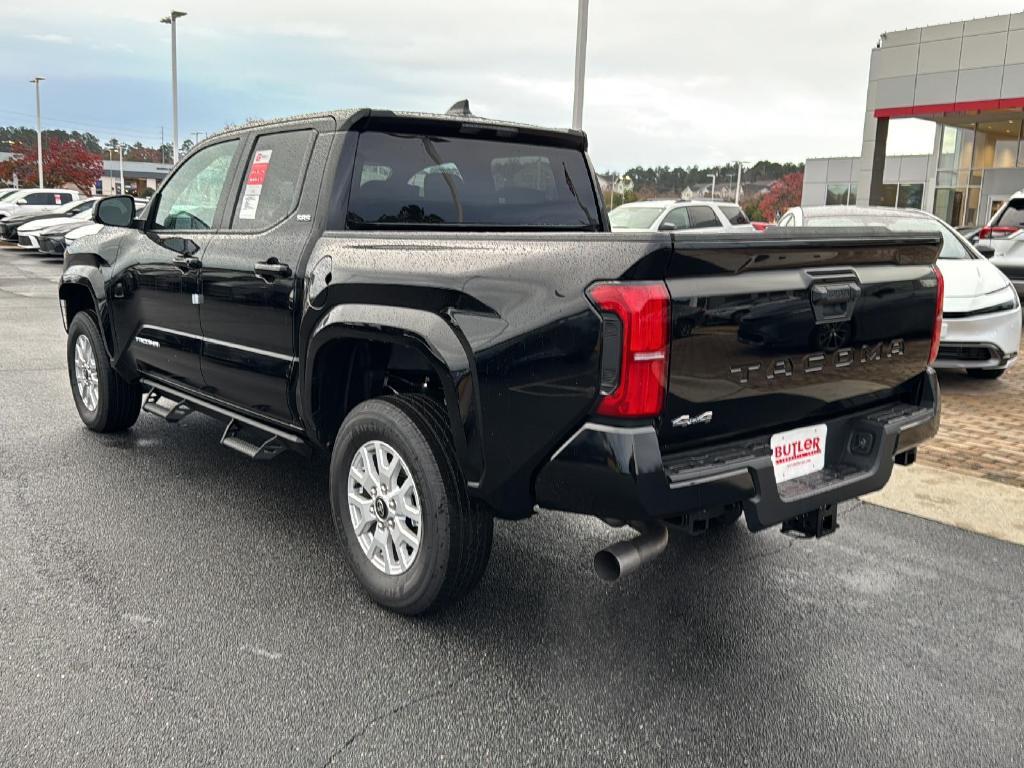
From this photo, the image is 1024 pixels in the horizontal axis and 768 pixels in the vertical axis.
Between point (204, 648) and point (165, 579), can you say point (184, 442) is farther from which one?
point (204, 648)

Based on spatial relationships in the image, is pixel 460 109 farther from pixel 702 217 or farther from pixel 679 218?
pixel 702 217

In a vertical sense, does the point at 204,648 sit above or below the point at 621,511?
below

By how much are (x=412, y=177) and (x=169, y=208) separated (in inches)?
73.8

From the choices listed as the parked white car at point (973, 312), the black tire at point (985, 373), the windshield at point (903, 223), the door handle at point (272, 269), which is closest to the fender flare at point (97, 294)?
the door handle at point (272, 269)

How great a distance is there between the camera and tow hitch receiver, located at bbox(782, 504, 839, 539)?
133 inches

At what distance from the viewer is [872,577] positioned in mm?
4031

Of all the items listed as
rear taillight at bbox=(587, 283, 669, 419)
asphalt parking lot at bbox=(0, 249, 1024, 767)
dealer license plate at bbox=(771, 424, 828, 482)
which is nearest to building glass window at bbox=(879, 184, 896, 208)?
asphalt parking lot at bbox=(0, 249, 1024, 767)

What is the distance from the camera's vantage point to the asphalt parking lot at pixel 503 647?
2.71m

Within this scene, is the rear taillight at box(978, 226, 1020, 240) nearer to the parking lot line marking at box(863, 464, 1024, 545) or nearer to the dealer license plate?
the parking lot line marking at box(863, 464, 1024, 545)

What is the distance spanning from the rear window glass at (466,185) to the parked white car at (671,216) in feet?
32.5

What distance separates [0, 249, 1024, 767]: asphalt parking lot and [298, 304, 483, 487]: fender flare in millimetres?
763

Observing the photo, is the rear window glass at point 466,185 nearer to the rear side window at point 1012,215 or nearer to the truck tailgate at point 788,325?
the truck tailgate at point 788,325

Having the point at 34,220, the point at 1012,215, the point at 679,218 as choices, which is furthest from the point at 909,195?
the point at 34,220

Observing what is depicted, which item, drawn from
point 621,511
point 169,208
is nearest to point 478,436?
point 621,511
